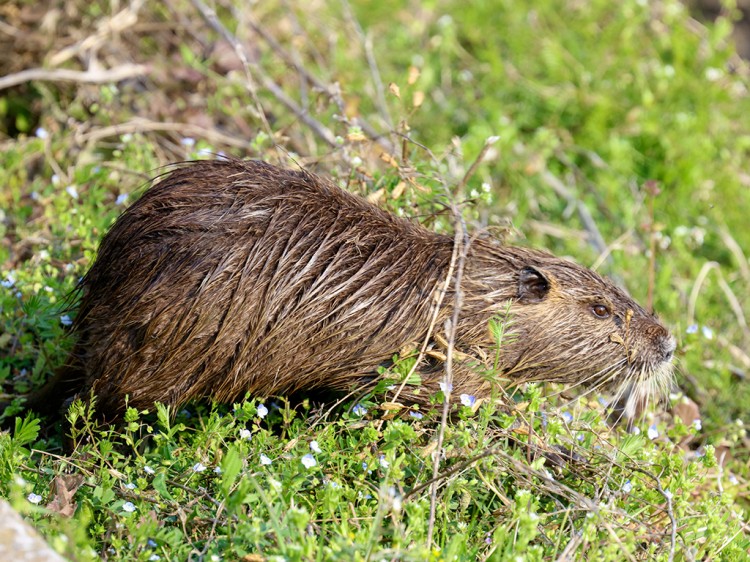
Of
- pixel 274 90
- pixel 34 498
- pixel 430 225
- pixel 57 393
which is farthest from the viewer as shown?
pixel 274 90

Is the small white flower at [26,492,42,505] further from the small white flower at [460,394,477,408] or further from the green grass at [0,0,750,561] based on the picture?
the small white flower at [460,394,477,408]

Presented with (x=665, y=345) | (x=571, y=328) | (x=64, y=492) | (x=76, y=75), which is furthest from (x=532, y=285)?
(x=76, y=75)

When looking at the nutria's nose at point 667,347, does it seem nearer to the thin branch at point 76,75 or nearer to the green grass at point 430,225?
the green grass at point 430,225

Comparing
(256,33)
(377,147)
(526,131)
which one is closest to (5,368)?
(377,147)

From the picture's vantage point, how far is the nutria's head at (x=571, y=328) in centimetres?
303

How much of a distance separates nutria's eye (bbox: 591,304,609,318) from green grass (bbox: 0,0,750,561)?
291mm

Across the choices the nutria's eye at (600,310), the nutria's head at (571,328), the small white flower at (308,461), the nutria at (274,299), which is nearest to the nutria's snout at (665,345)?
the nutria's head at (571,328)

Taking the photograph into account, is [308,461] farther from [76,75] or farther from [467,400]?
[76,75]

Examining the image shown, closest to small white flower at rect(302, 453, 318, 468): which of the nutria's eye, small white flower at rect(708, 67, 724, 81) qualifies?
the nutria's eye

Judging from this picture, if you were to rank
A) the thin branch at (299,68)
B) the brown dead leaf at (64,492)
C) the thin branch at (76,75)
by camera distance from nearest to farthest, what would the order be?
the brown dead leaf at (64,492), the thin branch at (76,75), the thin branch at (299,68)

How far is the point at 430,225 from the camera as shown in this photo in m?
3.50

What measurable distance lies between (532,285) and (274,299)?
86 cm

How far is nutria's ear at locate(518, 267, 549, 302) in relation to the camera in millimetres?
3039

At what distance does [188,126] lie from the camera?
4.47m
